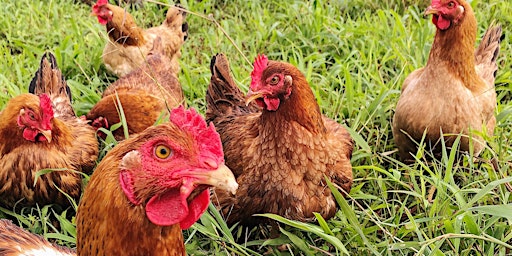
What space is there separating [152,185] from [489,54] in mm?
3112

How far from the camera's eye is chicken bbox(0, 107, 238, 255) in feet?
5.30

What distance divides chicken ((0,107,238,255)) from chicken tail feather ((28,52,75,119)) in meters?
2.11

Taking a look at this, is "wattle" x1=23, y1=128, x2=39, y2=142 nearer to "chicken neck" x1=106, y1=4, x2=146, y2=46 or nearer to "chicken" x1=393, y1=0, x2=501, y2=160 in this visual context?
"chicken neck" x1=106, y1=4, x2=146, y2=46

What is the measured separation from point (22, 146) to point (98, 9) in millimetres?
1892

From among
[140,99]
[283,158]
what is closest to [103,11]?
[140,99]

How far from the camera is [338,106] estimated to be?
3908 mm

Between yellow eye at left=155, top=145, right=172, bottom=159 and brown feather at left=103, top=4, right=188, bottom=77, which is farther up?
yellow eye at left=155, top=145, right=172, bottom=159

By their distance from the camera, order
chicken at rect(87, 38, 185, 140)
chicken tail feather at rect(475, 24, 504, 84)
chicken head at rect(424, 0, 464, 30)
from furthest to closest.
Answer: chicken tail feather at rect(475, 24, 504, 84) < chicken at rect(87, 38, 185, 140) < chicken head at rect(424, 0, 464, 30)

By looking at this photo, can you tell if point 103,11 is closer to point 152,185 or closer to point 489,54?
point 489,54

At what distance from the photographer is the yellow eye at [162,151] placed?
5.36 feet

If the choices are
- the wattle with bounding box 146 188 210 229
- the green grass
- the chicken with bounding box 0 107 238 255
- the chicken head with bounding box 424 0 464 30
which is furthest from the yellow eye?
the chicken head with bounding box 424 0 464 30

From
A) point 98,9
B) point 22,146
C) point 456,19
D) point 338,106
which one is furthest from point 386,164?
point 98,9

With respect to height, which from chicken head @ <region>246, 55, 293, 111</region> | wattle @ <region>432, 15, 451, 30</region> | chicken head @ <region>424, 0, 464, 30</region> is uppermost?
chicken head @ <region>424, 0, 464, 30</region>

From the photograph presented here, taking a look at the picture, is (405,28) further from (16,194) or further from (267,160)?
(16,194)
